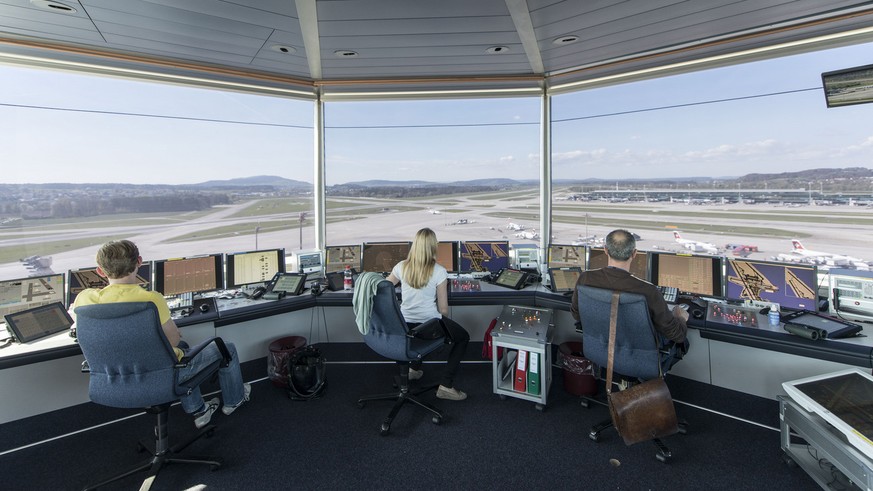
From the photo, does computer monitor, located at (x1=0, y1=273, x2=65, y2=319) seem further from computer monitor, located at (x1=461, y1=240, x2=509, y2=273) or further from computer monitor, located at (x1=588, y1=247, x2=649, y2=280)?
computer monitor, located at (x1=588, y1=247, x2=649, y2=280)

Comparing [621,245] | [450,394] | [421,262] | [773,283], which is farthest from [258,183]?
[773,283]

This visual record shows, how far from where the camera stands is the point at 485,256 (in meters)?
3.85

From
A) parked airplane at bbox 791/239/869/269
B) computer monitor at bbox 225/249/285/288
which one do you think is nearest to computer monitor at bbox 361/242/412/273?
computer monitor at bbox 225/249/285/288

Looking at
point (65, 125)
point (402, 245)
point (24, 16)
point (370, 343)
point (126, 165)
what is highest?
point (24, 16)

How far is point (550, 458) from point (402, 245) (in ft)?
7.86

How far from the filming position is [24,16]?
7.63 ft

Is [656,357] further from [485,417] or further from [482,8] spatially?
[482,8]

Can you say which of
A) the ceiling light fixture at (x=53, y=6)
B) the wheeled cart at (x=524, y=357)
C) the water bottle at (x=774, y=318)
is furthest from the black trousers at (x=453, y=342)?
the ceiling light fixture at (x=53, y=6)

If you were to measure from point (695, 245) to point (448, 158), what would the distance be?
112 inches

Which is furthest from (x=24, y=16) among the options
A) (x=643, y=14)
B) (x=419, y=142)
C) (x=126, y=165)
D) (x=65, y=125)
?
(x=643, y=14)

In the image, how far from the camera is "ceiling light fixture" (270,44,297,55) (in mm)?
2952

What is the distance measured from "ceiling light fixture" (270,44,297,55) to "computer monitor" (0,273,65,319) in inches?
91.7

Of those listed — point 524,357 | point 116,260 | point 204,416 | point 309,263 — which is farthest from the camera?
point 309,263

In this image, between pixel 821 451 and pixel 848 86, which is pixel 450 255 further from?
pixel 848 86
